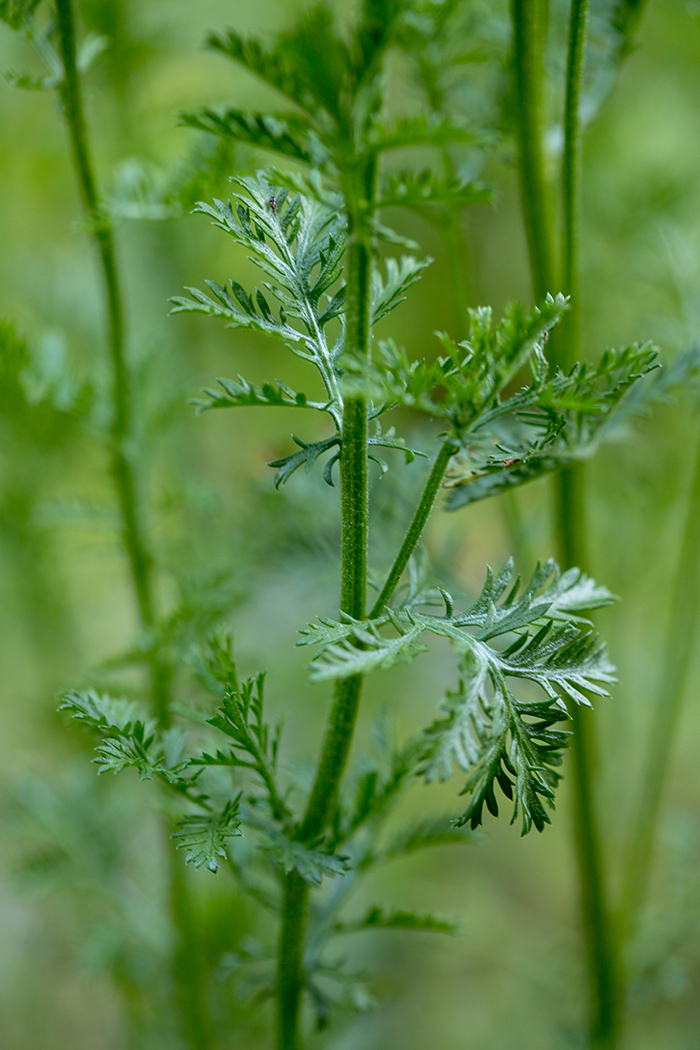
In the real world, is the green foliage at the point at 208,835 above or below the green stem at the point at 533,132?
below

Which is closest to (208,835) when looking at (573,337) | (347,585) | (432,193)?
(347,585)

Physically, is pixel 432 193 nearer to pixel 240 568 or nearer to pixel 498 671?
pixel 498 671

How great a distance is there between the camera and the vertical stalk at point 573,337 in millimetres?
498

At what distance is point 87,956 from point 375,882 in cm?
63

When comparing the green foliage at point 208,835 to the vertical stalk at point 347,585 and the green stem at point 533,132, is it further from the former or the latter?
the green stem at point 533,132

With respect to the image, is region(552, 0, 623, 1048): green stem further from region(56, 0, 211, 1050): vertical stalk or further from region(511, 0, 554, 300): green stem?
region(56, 0, 211, 1050): vertical stalk

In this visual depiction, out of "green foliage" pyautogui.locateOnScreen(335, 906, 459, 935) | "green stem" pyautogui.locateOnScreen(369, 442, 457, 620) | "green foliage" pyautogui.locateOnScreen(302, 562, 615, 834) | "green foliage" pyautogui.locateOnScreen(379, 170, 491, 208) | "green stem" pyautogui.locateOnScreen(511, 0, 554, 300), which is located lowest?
"green foliage" pyautogui.locateOnScreen(335, 906, 459, 935)

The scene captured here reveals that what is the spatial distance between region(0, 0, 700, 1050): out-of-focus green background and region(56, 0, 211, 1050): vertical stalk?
3 centimetres

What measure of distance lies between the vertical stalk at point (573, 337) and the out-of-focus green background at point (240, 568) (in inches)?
2.5

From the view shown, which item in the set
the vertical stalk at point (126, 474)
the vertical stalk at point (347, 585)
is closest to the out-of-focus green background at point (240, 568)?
the vertical stalk at point (126, 474)

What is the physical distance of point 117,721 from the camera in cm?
44

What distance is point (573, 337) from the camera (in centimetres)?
60

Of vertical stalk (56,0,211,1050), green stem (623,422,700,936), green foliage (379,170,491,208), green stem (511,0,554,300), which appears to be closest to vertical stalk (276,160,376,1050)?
green foliage (379,170,491,208)

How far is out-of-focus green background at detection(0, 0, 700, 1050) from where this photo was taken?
759 mm
